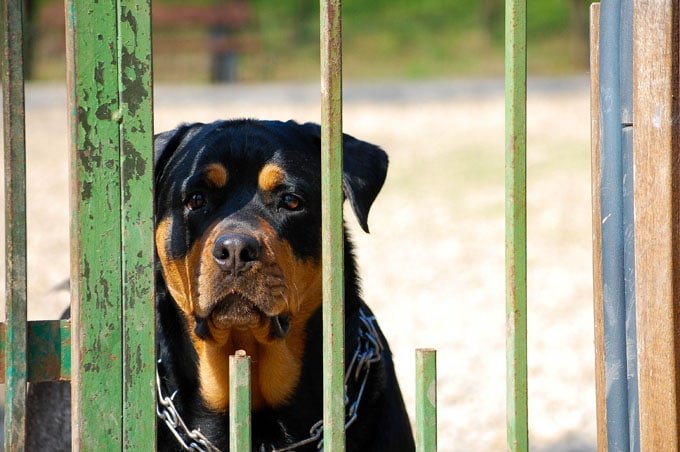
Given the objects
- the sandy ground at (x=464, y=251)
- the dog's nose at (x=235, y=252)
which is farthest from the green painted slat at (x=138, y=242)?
the sandy ground at (x=464, y=251)

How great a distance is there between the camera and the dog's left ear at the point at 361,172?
11.0ft

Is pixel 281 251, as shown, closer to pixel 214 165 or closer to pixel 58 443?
pixel 214 165

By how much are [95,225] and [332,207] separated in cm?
51

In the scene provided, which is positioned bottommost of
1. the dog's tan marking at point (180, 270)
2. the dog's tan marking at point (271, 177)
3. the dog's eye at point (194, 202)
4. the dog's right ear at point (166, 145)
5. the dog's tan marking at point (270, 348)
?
the dog's tan marking at point (270, 348)

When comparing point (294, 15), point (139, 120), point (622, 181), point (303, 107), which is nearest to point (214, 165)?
point (139, 120)

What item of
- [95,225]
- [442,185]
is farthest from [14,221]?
[442,185]

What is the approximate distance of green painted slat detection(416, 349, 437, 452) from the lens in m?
2.29

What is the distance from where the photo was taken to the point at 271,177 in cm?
343

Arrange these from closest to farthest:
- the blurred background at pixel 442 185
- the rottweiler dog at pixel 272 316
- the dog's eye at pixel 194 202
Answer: the rottweiler dog at pixel 272 316 < the dog's eye at pixel 194 202 < the blurred background at pixel 442 185

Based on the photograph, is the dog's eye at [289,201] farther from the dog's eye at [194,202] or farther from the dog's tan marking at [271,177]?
the dog's eye at [194,202]

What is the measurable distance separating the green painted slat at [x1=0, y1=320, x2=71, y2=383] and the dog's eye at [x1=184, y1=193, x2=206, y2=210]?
3.61 ft

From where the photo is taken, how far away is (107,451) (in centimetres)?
226

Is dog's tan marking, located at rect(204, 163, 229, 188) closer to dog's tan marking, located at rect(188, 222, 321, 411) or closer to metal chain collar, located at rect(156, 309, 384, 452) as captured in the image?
dog's tan marking, located at rect(188, 222, 321, 411)

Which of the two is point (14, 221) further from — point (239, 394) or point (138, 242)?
point (239, 394)
